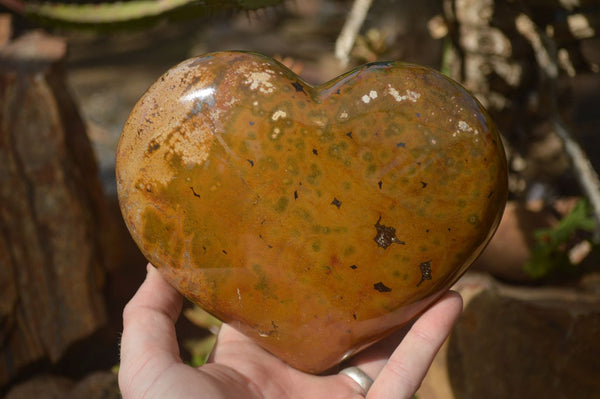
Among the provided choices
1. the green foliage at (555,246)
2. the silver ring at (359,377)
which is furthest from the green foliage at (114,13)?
the green foliage at (555,246)

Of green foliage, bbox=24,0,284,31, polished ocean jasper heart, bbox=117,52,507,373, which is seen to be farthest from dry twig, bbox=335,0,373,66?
polished ocean jasper heart, bbox=117,52,507,373

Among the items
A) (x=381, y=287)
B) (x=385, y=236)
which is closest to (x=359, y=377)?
(x=381, y=287)

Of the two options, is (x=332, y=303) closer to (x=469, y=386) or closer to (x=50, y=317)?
(x=469, y=386)

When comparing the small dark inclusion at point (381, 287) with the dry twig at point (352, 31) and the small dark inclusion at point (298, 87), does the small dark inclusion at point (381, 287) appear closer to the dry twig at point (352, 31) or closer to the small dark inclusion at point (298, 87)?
the small dark inclusion at point (298, 87)

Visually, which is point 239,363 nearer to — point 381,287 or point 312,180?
point 381,287

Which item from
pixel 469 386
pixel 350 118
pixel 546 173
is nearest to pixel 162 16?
pixel 350 118

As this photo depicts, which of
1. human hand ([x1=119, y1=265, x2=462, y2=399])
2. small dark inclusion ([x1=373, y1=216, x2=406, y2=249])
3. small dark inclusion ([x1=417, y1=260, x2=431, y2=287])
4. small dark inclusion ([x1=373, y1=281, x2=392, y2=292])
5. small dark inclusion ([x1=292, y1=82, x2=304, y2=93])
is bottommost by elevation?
human hand ([x1=119, y1=265, x2=462, y2=399])

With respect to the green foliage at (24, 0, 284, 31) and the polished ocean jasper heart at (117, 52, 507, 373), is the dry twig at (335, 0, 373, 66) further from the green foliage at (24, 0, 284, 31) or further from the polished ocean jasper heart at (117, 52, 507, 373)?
the polished ocean jasper heart at (117, 52, 507, 373)
